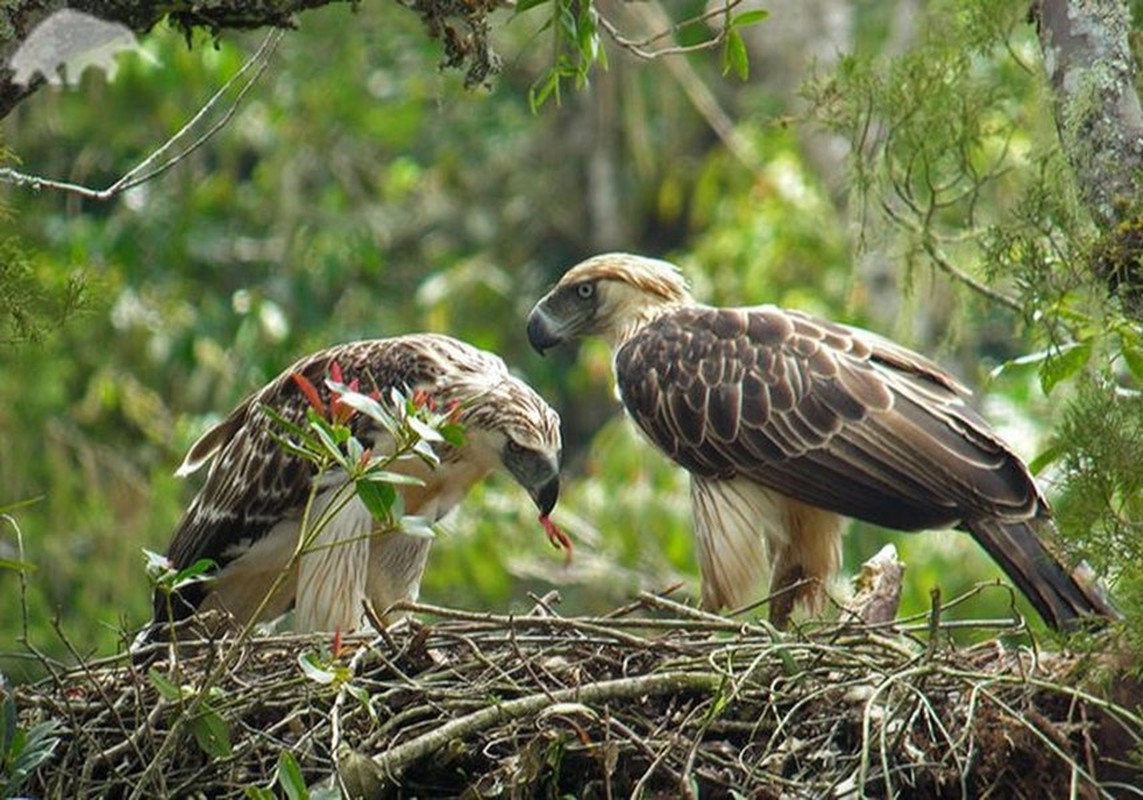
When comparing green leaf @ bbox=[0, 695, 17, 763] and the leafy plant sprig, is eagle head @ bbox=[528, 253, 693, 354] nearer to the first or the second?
the leafy plant sprig

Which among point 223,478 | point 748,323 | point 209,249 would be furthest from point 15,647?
point 748,323

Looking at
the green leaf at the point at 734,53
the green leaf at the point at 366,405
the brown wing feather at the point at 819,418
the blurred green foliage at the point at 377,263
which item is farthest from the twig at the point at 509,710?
the blurred green foliage at the point at 377,263

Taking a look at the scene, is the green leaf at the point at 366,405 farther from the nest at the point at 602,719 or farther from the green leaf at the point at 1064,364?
the green leaf at the point at 1064,364

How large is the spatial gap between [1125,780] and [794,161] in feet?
33.5

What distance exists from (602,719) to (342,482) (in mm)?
1924

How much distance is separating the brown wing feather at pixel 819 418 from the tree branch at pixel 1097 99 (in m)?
1.80

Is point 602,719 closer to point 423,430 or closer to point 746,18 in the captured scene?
point 423,430

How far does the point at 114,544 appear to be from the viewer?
1348cm

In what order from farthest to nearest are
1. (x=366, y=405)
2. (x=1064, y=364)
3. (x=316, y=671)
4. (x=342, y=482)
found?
1. (x=342, y=482)
2. (x=1064, y=364)
3. (x=316, y=671)
4. (x=366, y=405)

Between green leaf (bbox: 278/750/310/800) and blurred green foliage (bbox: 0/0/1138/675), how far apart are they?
5797 mm

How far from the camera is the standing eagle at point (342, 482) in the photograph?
795cm

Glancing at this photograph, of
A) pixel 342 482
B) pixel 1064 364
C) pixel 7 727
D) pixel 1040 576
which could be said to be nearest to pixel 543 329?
pixel 342 482

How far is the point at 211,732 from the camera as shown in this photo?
19.4 feet

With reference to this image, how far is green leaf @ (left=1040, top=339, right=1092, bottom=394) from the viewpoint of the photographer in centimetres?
652
